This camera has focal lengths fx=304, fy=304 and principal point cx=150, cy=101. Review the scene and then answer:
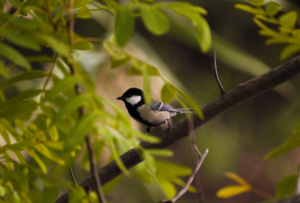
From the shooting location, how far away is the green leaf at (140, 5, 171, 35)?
0.24m

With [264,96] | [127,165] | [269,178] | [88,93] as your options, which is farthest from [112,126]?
[269,178]

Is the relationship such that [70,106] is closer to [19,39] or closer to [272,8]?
[19,39]

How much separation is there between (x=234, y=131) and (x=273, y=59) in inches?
24.3

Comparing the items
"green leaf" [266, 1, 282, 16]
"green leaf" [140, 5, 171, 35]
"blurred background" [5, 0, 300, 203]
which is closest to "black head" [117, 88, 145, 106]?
"blurred background" [5, 0, 300, 203]

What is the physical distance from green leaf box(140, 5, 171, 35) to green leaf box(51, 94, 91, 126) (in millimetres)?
74

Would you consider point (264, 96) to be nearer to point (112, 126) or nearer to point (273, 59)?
point (273, 59)

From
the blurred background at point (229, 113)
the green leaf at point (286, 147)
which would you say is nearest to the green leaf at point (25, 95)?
the green leaf at point (286, 147)

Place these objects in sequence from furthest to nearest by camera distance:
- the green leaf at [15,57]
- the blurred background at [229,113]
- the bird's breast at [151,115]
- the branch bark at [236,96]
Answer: the blurred background at [229,113] → the bird's breast at [151,115] → the branch bark at [236,96] → the green leaf at [15,57]

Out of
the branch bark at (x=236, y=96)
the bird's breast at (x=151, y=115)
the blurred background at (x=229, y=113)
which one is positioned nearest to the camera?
the branch bark at (x=236, y=96)

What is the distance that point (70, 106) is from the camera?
224mm

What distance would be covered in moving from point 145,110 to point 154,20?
2.02 feet

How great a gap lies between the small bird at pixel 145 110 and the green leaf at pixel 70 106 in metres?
0.61

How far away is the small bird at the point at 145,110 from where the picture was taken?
0.85m

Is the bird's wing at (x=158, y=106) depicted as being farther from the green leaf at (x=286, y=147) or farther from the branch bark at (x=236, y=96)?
the green leaf at (x=286, y=147)
